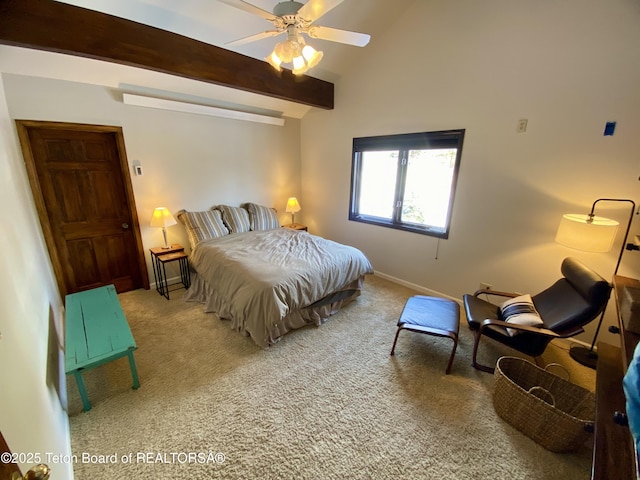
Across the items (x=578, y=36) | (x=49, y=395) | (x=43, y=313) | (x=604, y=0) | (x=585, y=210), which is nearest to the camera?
(x=49, y=395)

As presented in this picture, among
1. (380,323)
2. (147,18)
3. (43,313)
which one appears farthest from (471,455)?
(147,18)

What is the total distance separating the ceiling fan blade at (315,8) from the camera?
4.78 feet

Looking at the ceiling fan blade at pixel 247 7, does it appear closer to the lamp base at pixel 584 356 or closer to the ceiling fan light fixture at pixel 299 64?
the ceiling fan light fixture at pixel 299 64

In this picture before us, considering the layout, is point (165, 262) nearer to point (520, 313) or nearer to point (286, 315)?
point (286, 315)

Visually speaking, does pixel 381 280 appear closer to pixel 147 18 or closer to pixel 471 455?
pixel 471 455

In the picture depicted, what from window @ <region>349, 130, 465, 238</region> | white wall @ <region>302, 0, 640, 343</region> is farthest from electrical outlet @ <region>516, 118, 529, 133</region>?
window @ <region>349, 130, 465, 238</region>

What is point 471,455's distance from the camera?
1.51m

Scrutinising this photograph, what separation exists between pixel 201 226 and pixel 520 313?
3.52 m

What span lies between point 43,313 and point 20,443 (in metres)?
1.27

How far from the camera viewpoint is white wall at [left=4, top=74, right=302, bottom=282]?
2541 millimetres

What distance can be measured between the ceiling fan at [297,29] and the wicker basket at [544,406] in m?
2.46

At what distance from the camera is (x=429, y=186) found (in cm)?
325

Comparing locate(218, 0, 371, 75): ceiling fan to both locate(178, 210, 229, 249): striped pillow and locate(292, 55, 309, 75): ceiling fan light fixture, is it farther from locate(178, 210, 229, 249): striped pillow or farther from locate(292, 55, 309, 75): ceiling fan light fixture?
locate(178, 210, 229, 249): striped pillow

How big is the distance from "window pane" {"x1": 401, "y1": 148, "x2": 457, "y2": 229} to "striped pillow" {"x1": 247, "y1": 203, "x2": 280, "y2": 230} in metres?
1.97
